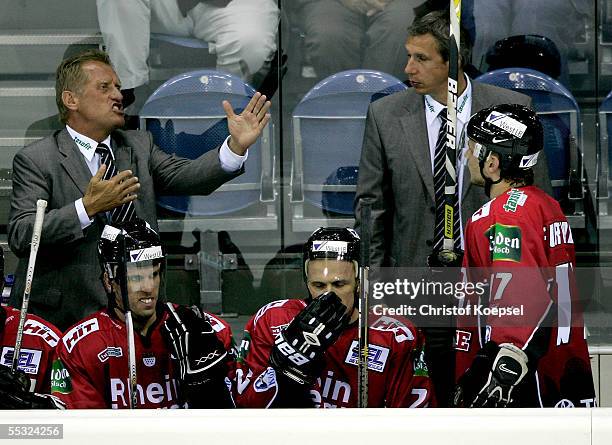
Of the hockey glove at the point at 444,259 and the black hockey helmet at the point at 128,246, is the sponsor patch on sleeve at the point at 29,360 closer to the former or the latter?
the black hockey helmet at the point at 128,246

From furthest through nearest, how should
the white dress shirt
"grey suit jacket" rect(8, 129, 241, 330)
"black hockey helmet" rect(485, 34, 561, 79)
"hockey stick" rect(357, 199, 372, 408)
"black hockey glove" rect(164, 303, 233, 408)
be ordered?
"black hockey helmet" rect(485, 34, 561, 79) < "grey suit jacket" rect(8, 129, 241, 330) < the white dress shirt < "black hockey glove" rect(164, 303, 233, 408) < "hockey stick" rect(357, 199, 372, 408)

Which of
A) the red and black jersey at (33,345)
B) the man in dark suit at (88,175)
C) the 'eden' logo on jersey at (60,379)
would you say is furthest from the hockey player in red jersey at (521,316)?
the red and black jersey at (33,345)

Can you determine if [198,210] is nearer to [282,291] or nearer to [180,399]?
[282,291]

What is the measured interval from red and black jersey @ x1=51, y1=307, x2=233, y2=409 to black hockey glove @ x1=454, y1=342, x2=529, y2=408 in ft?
2.22

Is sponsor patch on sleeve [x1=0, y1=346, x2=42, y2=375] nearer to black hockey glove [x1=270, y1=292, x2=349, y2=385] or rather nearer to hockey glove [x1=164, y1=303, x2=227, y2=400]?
hockey glove [x1=164, y1=303, x2=227, y2=400]

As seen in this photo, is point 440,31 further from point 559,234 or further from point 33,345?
point 33,345

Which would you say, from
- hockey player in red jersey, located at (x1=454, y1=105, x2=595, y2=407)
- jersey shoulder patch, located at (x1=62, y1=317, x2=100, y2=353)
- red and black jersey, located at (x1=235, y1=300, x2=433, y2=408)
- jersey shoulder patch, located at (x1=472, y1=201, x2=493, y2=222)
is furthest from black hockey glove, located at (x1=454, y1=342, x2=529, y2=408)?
jersey shoulder patch, located at (x1=62, y1=317, x2=100, y2=353)

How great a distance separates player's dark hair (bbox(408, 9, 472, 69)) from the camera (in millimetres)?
3910

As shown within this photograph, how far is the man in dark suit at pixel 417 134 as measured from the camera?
3684mm

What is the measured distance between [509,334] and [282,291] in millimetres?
775

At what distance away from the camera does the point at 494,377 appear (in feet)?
10.3

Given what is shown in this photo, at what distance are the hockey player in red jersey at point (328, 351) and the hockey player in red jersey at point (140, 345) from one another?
0.28 ft

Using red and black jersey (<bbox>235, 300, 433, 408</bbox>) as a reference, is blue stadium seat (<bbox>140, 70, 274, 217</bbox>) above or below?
above

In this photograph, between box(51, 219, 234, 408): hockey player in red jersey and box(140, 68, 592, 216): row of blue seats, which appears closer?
box(51, 219, 234, 408): hockey player in red jersey
